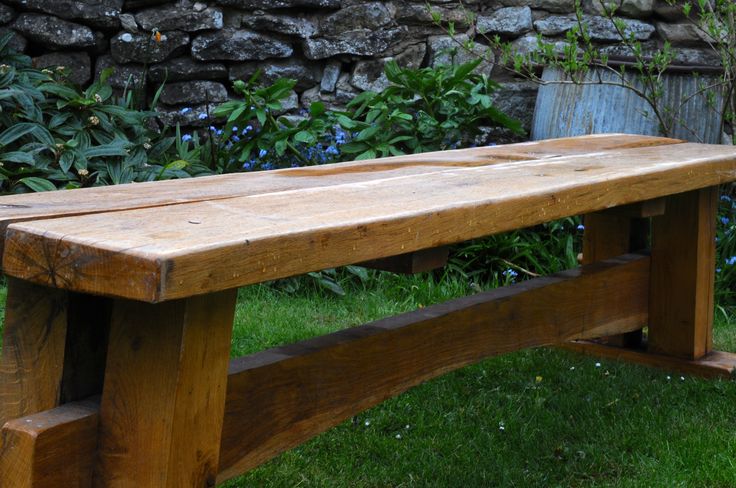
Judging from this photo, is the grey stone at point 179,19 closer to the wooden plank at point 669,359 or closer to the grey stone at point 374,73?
the grey stone at point 374,73

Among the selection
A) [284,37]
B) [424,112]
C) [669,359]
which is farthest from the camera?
[284,37]

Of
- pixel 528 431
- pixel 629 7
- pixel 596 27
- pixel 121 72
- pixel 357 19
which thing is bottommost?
pixel 528 431

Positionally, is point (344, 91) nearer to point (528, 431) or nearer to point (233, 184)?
point (528, 431)

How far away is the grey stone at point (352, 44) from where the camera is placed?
14.6ft

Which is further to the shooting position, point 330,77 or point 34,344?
point 330,77

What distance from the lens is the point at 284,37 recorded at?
4.46 m

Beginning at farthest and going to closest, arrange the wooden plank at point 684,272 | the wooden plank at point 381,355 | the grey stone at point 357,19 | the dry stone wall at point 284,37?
the grey stone at point 357,19, the dry stone wall at point 284,37, the wooden plank at point 684,272, the wooden plank at point 381,355

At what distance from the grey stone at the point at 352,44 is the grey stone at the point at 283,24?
49 millimetres

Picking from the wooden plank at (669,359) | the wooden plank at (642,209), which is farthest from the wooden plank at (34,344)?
the wooden plank at (669,359)

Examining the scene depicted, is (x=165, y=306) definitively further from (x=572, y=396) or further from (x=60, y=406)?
(x=572, y=396)

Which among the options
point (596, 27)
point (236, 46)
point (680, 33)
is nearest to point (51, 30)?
point (236, 46)

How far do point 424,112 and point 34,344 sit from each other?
3.04m

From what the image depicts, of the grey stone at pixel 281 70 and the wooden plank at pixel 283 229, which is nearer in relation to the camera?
the wooden plank at pixel 283 229

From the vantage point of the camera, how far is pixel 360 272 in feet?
12.5
